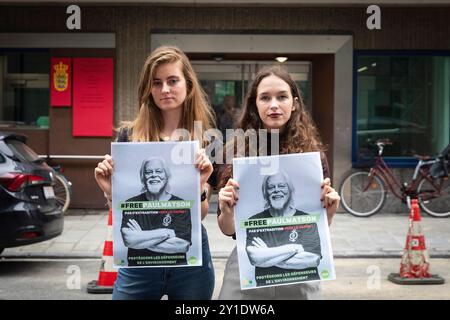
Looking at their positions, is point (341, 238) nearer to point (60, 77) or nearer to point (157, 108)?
point (60, 77)

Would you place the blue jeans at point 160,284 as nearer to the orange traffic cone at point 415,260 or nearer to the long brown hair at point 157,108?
the long brown hair at point 157,108

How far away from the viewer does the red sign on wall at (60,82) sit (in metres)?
12.3

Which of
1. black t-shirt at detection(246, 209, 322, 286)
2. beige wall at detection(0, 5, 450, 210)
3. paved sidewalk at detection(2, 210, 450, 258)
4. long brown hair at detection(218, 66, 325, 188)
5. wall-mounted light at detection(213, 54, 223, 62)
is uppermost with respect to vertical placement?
beige wall at detection(0, 5, 450, 210)

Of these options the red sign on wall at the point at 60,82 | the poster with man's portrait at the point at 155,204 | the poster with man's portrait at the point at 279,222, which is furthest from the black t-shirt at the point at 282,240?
the red sign on wall at the point at 60,82

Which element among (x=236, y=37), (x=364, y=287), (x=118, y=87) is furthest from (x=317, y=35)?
(x=364, y=287)

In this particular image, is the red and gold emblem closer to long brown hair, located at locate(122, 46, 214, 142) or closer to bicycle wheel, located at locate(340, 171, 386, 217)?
bicycle wheel, located at locate(340, 171, 386, 217)

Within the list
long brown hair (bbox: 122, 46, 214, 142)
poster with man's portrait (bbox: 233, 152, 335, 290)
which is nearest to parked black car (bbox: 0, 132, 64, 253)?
long brown hair (bbox: 122, 46, 214, 142)

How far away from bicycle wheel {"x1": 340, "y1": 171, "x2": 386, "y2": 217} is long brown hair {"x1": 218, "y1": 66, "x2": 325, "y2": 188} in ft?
30.7

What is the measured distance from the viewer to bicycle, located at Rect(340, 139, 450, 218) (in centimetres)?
1185

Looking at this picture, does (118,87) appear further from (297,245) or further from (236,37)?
(297,245)

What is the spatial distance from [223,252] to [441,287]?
3016 millimetres

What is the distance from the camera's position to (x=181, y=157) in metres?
2.70

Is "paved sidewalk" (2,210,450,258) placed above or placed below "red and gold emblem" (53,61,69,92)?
below
